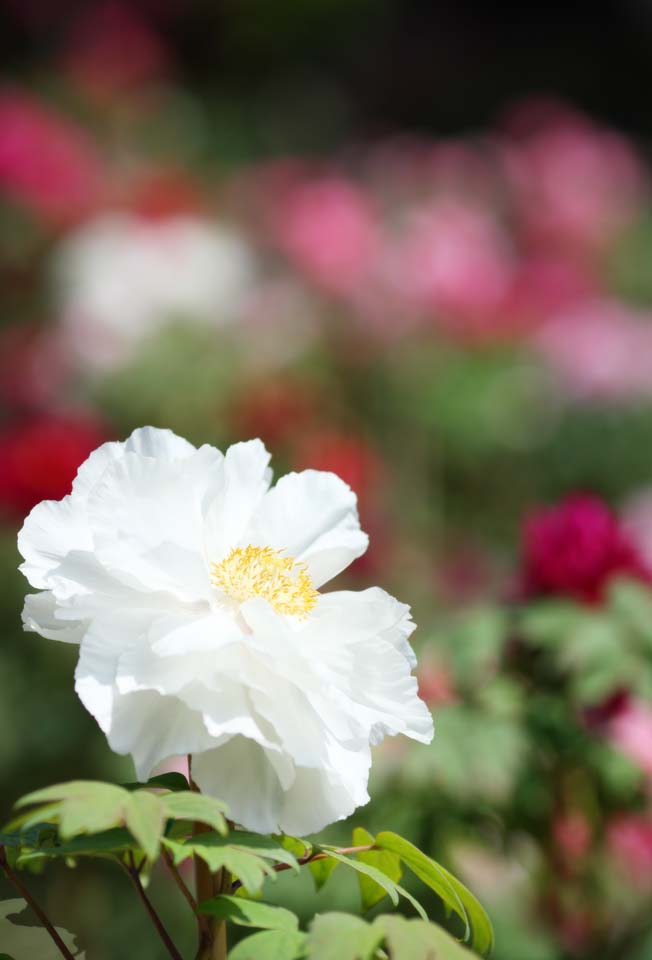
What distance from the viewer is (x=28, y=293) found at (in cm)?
310

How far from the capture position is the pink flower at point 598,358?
3211 millimetres

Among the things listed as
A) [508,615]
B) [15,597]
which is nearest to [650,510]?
[15,597]

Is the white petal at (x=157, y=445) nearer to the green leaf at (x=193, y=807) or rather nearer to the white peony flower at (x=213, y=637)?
the white peony flower at (x=213, y=637)

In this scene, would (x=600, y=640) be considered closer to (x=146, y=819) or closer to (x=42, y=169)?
(x=146, y=819)

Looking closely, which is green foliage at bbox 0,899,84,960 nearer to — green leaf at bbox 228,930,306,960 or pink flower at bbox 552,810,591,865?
green leaf at bbox 228,930,306,960

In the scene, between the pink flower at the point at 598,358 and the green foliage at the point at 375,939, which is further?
the pink flower at the point at 598,358

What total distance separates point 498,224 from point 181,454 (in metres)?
3.56

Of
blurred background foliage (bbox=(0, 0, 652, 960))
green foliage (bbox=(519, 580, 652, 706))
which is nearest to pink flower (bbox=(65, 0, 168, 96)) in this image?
blurred background foliage (bbox=(0, 0, 652, 960))

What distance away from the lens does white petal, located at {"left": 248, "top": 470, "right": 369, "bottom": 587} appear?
2.22 feet

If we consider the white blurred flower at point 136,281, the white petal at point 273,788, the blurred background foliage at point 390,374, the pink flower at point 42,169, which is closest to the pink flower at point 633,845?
the blurred background foliage at point 390,374

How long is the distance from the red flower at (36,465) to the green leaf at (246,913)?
1236 millimetres

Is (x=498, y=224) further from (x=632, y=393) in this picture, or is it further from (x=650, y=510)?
(x=650, y=510)

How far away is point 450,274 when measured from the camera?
10.2 feet

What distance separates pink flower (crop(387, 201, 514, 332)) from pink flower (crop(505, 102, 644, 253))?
68cm
